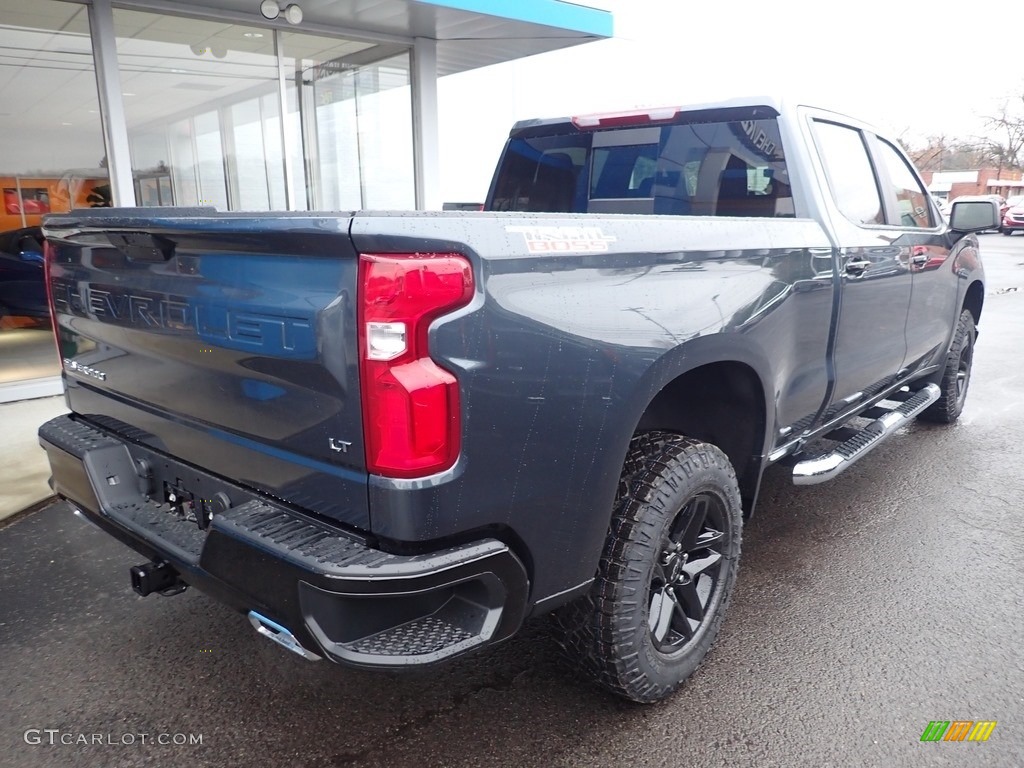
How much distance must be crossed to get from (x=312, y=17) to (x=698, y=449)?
6867mm

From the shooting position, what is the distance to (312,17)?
7.57 meters

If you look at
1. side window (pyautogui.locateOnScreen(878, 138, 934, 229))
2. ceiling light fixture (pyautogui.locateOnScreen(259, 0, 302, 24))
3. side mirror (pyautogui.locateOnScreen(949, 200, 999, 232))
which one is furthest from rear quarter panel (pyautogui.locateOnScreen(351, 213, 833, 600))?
ceiling light fixture (pyautogui.locateOnScreen(259, 0, 302, 24))

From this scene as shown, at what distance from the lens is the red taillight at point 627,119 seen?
3.49m

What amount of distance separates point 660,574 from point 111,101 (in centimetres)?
625

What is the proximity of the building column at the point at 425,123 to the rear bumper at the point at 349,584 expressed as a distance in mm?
6875

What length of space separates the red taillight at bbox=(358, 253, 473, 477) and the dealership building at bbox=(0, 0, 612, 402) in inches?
210

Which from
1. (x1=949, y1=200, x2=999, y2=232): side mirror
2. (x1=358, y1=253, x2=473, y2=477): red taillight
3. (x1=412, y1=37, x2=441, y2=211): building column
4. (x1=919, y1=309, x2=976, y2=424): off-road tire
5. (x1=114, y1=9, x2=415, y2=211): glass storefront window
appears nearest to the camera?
(x1=358, y1=253, x2=473, y2=477): red taillight

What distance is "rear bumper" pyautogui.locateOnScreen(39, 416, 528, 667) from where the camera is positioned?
1677mm

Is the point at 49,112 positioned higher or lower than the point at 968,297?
higher

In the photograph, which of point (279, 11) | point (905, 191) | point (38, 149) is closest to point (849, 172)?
point (905, 191)

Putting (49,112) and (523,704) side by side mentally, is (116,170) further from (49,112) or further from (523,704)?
(523,704)

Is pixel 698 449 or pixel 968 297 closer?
pixel 698 449

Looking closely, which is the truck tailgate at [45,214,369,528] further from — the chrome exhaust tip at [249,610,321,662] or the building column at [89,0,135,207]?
the building column at [89,0,135,207]

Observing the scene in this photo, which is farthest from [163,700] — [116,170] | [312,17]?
[312,17]
